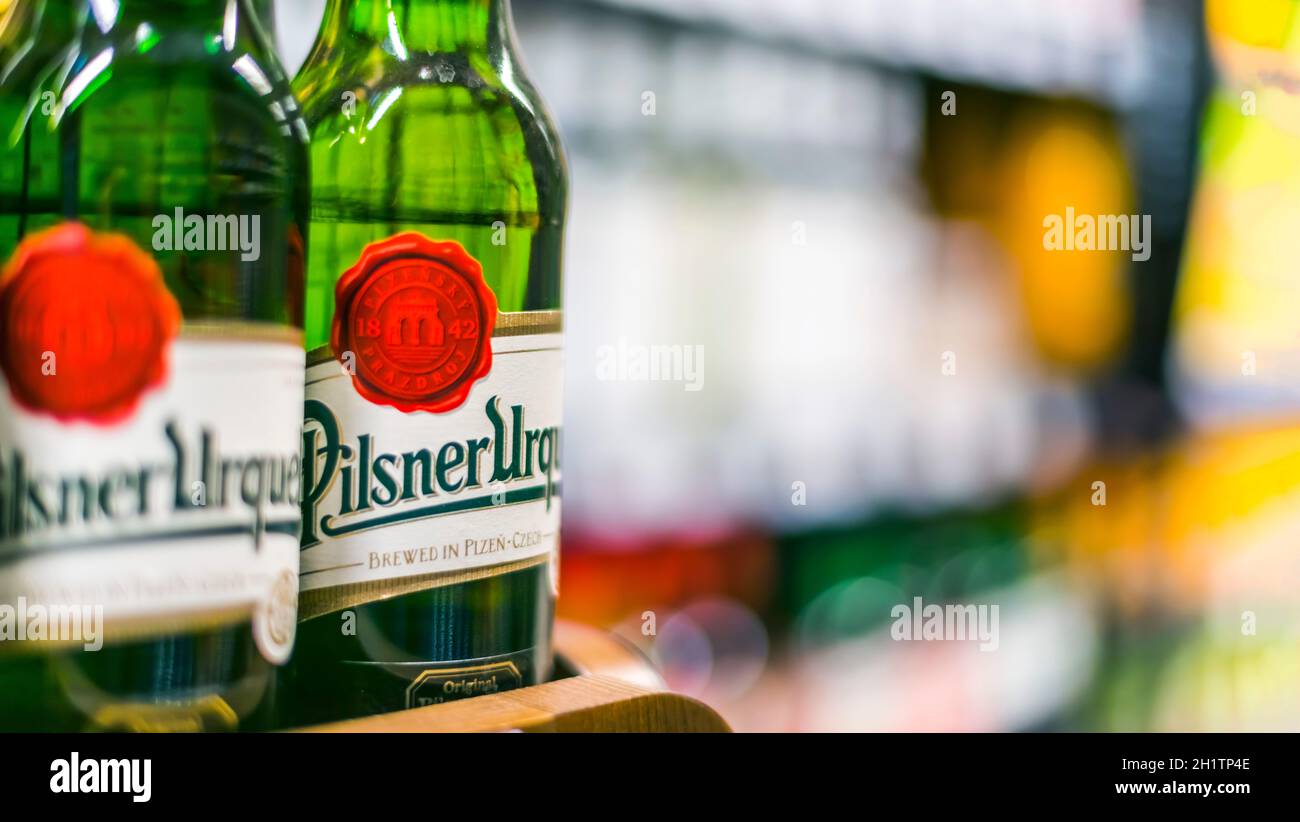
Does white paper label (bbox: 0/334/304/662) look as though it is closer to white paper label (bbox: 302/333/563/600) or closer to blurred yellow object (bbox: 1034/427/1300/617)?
white paper label (bbox: 302/333/563/600)

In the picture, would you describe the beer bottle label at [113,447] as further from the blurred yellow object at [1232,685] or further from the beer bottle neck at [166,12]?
the blurred yellow object at [1232,685]

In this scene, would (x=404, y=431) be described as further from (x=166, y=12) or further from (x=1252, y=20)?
(x=1252, y=20)

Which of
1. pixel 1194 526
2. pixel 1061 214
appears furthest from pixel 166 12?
pixel 1194 526

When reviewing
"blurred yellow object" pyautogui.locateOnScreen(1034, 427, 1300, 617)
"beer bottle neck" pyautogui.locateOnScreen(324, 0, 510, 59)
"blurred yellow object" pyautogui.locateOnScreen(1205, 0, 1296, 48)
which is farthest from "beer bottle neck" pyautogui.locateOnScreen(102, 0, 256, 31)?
"blurred yellow object" pyautogui.locateOnScreen(1205, 0, 1296, 48)

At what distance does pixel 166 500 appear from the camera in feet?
1.69

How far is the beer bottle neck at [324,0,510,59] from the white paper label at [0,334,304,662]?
0.77ft

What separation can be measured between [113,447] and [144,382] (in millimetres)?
28

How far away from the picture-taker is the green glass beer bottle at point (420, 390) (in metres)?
0.63

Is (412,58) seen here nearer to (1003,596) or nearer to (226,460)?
(226,460)

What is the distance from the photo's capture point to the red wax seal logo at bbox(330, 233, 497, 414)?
0.62 m

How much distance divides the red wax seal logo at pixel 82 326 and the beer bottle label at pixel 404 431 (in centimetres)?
12

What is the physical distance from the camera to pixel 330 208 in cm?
68

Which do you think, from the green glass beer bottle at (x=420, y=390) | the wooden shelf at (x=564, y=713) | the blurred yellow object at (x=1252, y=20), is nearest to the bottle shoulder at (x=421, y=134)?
the green glass beer bottle at (x=420, y=390)
